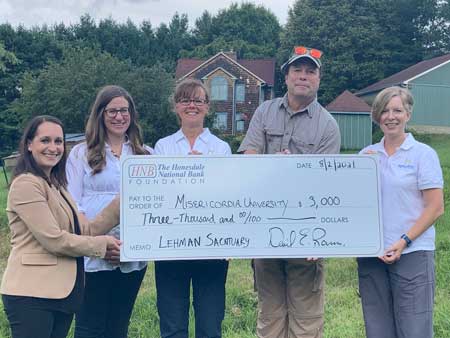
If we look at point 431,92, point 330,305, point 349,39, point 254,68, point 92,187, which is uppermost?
point 349,39

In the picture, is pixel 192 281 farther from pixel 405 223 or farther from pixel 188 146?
pixel 405 223

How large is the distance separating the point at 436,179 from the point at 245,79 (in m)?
38.1

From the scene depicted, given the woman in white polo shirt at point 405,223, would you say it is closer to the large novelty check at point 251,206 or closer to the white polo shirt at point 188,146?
the large novelty check at point 251,206

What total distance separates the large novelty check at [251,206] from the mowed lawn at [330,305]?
1679 mm

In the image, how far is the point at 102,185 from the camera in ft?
12.7

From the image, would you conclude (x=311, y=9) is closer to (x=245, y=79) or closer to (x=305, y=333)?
(x=245, y=79)

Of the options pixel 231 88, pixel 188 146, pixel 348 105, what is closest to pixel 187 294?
pixel 188 146

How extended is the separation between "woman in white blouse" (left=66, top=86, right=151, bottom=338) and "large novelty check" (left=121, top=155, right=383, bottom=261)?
0.63ft

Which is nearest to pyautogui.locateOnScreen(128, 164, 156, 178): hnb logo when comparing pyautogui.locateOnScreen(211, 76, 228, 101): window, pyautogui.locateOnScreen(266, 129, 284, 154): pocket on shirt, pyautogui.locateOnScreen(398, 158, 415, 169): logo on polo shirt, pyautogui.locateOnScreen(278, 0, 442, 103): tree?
pyautogui.locateOnScreen(266, 129, 284, 154): pocket on shirt

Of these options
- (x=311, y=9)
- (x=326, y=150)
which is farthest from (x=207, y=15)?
(x=326, y=150)

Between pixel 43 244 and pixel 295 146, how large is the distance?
179cm

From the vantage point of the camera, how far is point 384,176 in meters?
3.75

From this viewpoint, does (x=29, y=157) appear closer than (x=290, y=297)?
Yes

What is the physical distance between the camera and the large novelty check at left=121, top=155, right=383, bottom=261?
3.80 metres
